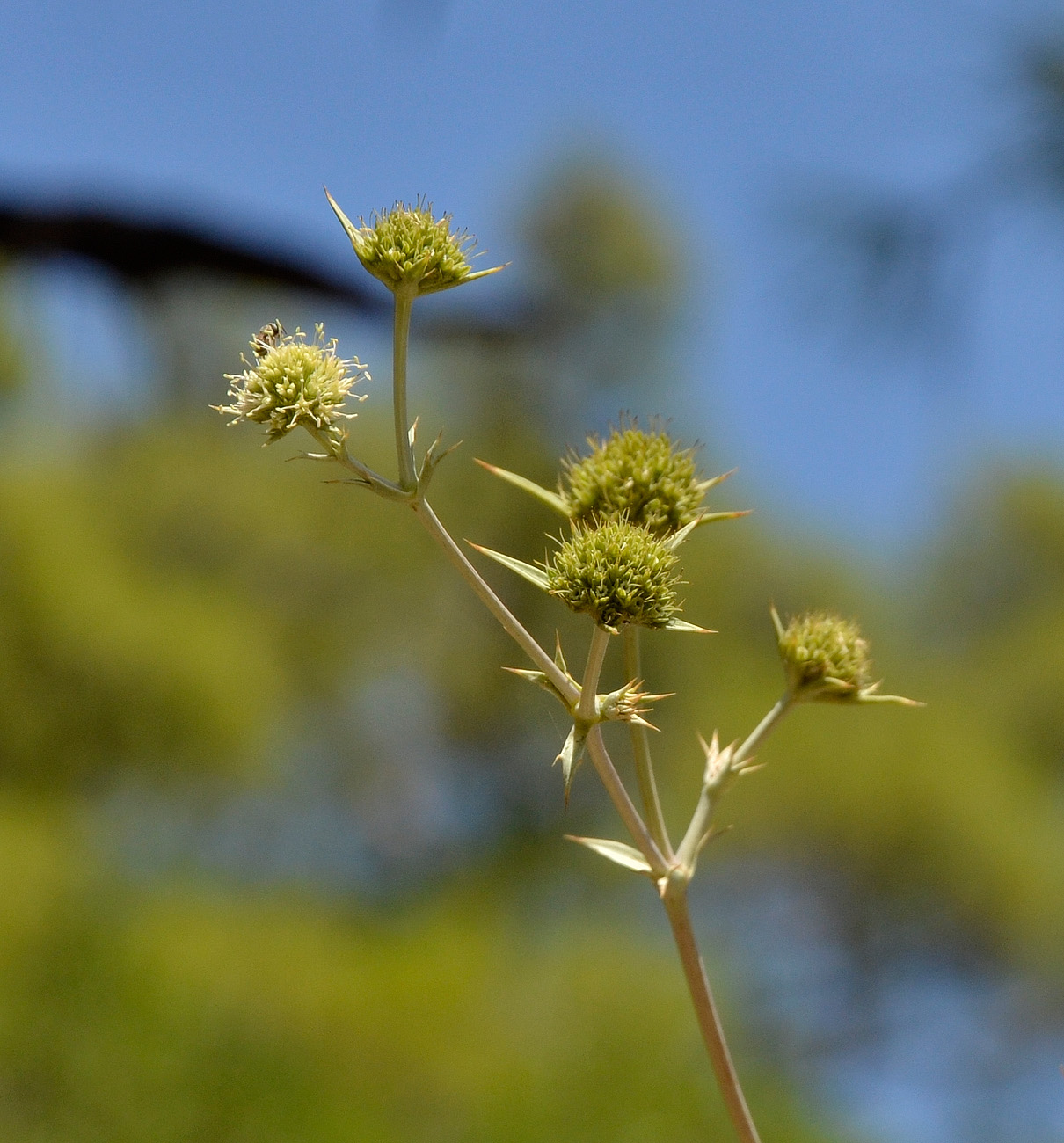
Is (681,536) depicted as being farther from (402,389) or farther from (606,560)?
(402,389)

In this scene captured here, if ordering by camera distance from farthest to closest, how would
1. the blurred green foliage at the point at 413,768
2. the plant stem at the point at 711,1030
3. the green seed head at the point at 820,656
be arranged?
the blurred green foliage at the point at 413,768
the green seed head at the point at 820,656
the plant stem at the point at 711,1030

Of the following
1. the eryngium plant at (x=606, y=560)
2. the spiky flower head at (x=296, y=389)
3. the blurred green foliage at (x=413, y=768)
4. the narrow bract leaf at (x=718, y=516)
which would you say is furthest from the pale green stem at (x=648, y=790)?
the blurred green foliage at (x=413, y=768)

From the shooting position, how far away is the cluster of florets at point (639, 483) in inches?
27.4

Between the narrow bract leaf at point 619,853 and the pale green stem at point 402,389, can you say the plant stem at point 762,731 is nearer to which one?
the narrow bract leaf at point 619,853

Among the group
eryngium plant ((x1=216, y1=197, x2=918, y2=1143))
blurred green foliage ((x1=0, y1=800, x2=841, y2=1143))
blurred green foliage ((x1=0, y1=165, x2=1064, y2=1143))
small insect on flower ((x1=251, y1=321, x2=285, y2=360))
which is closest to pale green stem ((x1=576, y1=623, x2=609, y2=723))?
eryngium plant ((x1=216, y1=197, x2=918, y2=1143))

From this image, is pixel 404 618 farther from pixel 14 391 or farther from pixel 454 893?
pixel 14 391

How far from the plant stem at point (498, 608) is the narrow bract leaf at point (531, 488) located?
88 mm

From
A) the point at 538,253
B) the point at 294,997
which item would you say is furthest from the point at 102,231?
the point at 538,253

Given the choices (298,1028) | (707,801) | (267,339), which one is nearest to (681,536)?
(707,801)

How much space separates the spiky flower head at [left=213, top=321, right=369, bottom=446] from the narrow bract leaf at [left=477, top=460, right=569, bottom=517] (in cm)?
8

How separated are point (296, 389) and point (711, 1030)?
0.36 m

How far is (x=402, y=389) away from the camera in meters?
0.57

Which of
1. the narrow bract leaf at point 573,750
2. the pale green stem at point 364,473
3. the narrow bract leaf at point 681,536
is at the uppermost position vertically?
the pale green stem at point 364,473

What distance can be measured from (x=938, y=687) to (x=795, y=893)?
2.97 m
